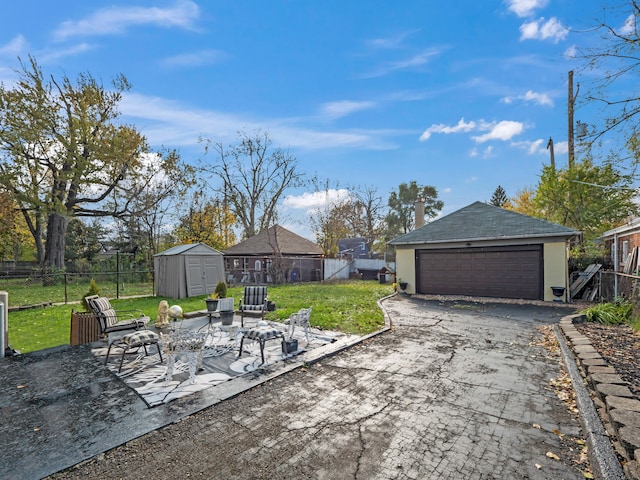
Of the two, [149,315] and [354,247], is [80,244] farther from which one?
[354,247]

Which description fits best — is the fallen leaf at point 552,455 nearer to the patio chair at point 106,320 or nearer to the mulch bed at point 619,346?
the mulch bed at point 619,346

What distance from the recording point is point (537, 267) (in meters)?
11.4

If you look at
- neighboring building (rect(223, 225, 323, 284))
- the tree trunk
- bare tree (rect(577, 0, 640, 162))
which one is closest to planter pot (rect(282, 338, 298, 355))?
bare tree (rect(577, 0, 640, 162))

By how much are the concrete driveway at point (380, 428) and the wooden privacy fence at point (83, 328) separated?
14.5ft

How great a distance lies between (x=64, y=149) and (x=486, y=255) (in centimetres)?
2502

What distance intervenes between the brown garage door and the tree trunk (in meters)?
23.8

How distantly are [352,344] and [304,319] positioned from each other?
108 centimetres

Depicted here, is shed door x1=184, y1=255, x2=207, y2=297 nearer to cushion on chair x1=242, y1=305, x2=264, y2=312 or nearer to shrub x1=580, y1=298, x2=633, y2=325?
cushion on chair x1=242, y1=305, x2=264, y2=312

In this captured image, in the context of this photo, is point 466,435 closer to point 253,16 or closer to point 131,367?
point 131,367

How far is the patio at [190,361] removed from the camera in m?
4.23

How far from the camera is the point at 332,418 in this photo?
3.37m

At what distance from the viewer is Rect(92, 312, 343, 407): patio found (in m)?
4.23

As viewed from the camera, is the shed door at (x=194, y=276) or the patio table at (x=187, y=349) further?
the shed door at (x=194, y=276)

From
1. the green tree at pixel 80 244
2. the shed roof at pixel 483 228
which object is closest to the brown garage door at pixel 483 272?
the shed roof at pixel 483 228
